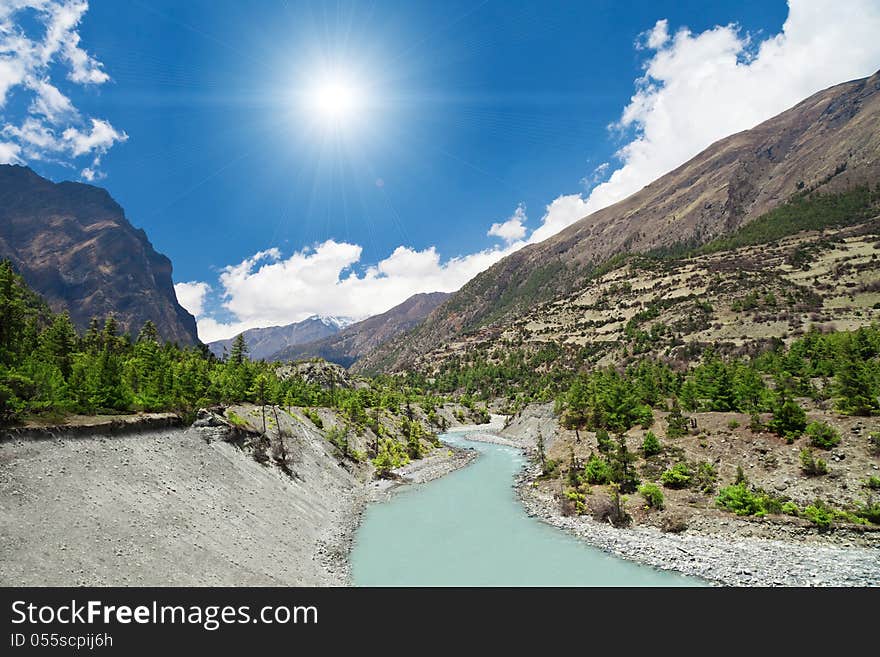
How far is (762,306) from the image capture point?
130000mm

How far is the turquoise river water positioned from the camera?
23.8 meters

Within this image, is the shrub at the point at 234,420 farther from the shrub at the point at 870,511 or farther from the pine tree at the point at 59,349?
the shrub at the point at 870,511

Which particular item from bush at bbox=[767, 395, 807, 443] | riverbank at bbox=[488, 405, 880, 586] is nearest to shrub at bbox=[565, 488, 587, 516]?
riverbank at bbox=[488, 405, 880, 586]

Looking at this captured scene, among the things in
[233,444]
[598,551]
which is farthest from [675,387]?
[233,444]

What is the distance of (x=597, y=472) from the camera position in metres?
40.8

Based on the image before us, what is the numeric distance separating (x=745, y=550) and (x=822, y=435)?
16.2m

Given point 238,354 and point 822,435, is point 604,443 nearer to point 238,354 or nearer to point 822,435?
point 822,435

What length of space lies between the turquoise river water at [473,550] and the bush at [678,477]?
1193cm

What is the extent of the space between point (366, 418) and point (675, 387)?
5156 centimetres

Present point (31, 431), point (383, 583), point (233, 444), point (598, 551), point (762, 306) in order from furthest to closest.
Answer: point (762, 306) < point (233, 444) < point (598, 551) < point (383, 583) < point (31, 431)

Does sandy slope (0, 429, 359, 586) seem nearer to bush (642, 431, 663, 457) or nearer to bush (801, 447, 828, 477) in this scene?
bush (642, 431, 663, 457)

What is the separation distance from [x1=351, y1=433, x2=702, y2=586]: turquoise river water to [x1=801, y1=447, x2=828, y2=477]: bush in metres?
17.0
